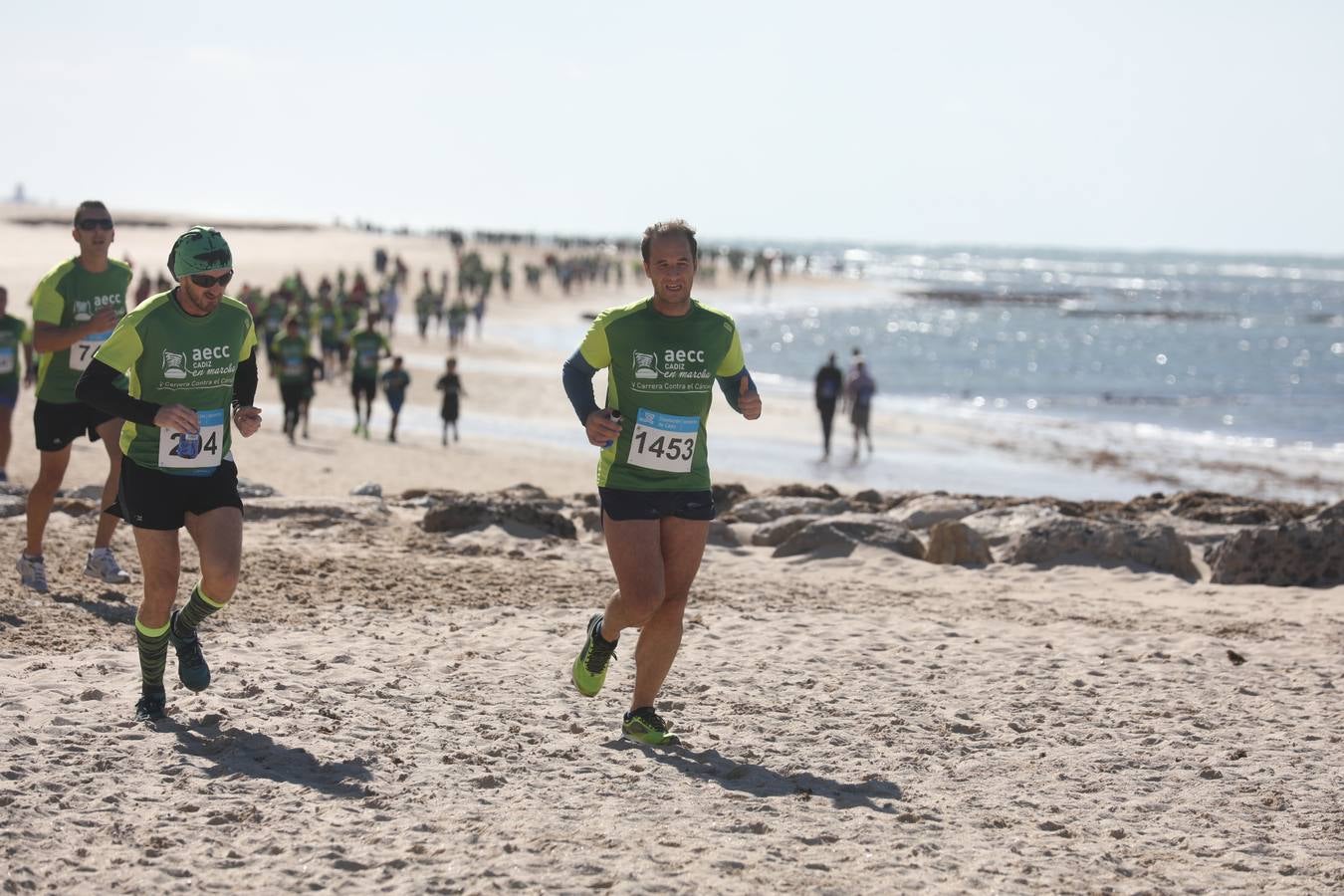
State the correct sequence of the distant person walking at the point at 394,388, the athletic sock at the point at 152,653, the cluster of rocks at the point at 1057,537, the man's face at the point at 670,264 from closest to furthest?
the man's face at the point at 670,264 < the athletic sock at the point at 152,653 < the cluster of rocks at the point at 1057,537 < the distant person walking at the point at 394,388

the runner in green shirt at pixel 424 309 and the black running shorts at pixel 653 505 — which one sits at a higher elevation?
→ the black running shorts at pixel 653 505

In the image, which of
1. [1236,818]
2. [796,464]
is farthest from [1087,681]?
[796,464]

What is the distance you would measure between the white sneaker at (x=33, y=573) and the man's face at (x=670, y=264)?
3842 mm

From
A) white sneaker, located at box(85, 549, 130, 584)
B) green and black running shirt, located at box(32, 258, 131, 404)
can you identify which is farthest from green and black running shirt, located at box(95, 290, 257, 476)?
white sneaker, located at box(85, 549, 130, 584)

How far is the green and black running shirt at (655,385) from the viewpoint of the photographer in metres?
5.57

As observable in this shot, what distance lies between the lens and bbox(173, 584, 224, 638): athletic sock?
5.77m

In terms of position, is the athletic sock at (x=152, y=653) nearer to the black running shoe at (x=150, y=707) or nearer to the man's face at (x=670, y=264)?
the black running shoe at (x=150, y=707)

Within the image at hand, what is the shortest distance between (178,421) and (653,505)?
160cm

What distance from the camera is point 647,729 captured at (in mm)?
5773

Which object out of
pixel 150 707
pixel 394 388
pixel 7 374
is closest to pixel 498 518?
pixel 7 374

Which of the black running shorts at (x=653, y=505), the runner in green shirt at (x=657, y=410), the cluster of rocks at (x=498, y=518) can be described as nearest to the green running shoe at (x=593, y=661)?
the runner in green shirt at (x=657, y=410)

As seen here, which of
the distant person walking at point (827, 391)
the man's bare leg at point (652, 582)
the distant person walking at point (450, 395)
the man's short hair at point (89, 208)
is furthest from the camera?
the distant person walking at point (827, 391)

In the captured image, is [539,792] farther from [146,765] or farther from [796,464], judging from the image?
[796,464]

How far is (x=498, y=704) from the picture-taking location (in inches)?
247
